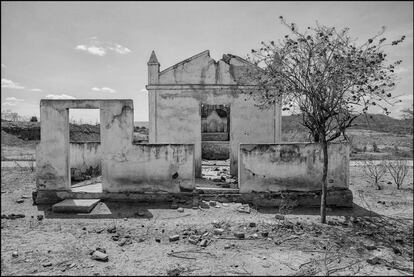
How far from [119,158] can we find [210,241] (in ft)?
13.7

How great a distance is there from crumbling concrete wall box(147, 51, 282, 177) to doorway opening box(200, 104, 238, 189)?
111cm

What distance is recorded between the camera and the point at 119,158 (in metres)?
8.76

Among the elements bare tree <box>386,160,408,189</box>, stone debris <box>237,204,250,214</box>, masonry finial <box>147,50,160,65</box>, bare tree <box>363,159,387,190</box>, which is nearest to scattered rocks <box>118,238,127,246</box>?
stone debris <box>237,204,250,214</box>

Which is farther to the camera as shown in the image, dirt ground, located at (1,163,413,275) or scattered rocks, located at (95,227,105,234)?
scattered rocks, located at (95,227,105,234)

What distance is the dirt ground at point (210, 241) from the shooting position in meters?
4.74

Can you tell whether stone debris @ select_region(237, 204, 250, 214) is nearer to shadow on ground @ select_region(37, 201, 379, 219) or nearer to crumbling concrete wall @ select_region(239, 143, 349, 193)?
shadow on ground @ select_region(37, 201, 379, 219)

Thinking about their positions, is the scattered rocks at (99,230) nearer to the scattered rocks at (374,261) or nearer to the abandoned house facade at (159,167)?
the abandoned house facade at (159,167)

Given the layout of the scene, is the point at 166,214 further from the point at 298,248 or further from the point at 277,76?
the point at 277,76

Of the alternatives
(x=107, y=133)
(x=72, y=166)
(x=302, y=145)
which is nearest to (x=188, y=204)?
(x=107, y=133)

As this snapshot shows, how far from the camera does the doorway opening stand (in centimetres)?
1083

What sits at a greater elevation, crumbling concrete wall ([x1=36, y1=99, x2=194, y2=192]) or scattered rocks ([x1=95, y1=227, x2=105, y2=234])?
crumbling concrete wall ([x1=36, y1=99, x2=194, y2=192])

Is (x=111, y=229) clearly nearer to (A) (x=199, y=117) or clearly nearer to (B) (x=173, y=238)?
(B) (x=173, y=238)

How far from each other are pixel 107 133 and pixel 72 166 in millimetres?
4017

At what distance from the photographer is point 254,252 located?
211 inches
